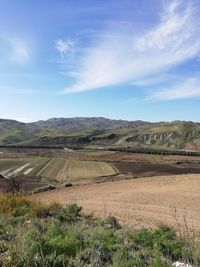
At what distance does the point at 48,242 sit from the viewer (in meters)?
8.97

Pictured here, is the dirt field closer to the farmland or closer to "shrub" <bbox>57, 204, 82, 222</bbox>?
the farmland

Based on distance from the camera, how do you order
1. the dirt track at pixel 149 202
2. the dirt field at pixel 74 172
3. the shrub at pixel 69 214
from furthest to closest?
the dirt field at pixel 74 172 → the dirt track at pixel 149 202 → the shrub at pixel 69 214

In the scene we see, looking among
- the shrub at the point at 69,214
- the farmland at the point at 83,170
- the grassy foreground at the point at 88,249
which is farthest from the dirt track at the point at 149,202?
the farmland at the point at 83,170

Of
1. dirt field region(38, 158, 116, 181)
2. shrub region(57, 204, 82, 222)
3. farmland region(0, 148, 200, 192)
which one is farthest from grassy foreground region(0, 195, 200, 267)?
dirt field region(38, 158, 116, 181)

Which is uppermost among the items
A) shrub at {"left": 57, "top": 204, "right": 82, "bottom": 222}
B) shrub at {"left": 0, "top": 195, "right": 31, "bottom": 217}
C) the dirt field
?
shrub at {"left": 0, "top": 195, "right": 31, "bottom": 217}

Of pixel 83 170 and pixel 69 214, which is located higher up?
pixel 69 214

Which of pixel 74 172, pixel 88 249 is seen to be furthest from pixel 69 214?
pixel 74 172

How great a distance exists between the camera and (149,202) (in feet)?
73.6

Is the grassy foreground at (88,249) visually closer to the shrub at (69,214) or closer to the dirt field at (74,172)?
the shrub at (69,214)

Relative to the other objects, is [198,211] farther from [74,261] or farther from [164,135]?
[164,135]

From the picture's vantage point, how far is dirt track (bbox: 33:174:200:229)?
17234mm

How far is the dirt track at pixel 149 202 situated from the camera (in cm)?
1723

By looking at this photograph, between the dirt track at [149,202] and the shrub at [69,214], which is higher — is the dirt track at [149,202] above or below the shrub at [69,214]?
below

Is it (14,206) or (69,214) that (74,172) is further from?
(69,214)
